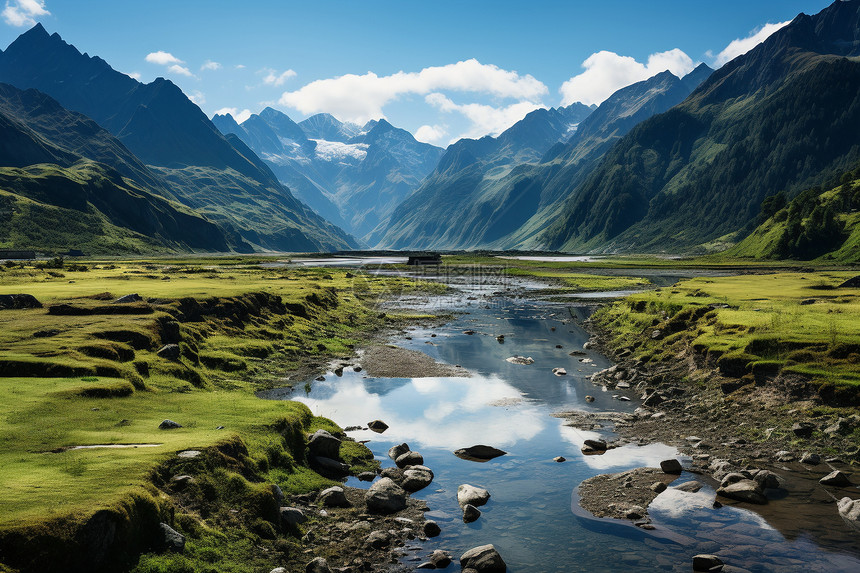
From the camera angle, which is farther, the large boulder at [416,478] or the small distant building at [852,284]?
the small distant building at [852,284]

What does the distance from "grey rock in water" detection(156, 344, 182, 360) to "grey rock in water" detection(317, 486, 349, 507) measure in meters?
19.4

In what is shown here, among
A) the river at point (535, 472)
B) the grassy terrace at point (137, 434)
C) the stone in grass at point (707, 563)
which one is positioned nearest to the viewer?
the grassy terrace at point (137, 434)

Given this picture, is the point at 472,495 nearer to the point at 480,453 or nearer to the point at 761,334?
the point at 480,453

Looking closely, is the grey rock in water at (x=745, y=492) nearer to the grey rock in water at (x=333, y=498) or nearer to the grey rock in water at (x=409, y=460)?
the grey rock in water at (x=409, y=460)

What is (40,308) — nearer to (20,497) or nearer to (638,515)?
(20,497)

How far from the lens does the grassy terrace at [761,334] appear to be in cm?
2991

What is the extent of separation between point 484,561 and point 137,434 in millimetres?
13963

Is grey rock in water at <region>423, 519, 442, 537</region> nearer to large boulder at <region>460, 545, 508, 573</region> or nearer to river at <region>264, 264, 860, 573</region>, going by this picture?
river at <region>264, 264, 860, 573</region>

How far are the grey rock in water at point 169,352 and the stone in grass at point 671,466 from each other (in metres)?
30.2

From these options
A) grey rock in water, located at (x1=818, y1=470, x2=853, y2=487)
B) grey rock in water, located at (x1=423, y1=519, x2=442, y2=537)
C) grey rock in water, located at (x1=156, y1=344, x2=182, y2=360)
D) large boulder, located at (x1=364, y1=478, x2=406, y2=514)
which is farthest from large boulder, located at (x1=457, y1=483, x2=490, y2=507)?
grey rock in water, located at (x1=156, y1=344, x2=182, y2=360)

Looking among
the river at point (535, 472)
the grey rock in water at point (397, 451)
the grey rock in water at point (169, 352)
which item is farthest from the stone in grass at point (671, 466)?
the grey rock in water at point (169, 352)

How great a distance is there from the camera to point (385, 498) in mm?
20781

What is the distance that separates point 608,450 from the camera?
27094 millimetres

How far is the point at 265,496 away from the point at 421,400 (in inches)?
791
